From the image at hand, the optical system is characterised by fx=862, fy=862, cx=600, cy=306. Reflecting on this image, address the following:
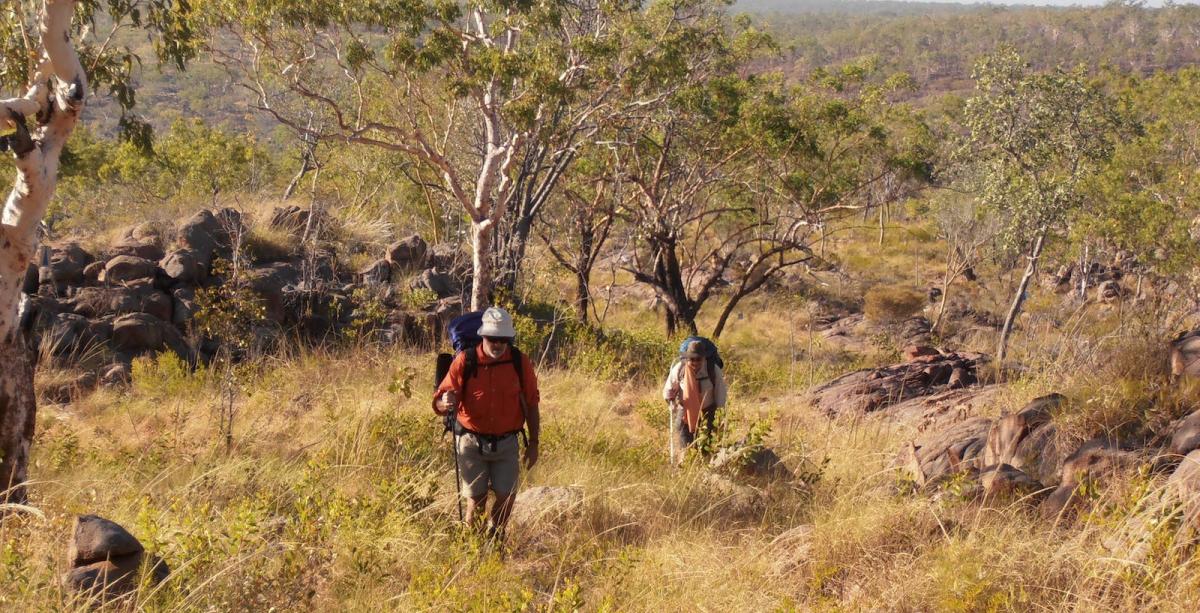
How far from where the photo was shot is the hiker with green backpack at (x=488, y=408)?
15.3ft

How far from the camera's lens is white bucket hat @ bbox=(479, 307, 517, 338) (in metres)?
4.55

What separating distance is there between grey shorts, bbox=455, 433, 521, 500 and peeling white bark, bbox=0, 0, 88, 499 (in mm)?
2240

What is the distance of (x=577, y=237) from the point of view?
57.1 feet

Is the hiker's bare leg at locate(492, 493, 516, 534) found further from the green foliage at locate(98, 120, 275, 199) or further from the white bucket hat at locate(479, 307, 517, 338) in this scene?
the green foliage at locate(98, 120, 275, 199)

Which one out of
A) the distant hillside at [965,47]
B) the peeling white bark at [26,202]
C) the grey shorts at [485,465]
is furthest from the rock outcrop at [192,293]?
the distant hillside at [965,47]

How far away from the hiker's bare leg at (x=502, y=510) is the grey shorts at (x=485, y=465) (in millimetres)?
33

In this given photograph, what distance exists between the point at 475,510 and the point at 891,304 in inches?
933

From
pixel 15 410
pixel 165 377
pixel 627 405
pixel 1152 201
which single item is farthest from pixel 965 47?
pixel 15 410

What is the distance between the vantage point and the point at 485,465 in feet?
15.7

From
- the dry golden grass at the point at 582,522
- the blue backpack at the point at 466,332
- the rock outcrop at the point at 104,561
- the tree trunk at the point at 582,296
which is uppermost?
the blue backpack at the point at 466,332

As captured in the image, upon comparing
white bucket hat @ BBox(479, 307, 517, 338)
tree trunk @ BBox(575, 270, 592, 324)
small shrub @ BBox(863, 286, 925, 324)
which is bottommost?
small shrub @ BBox(863, 286, 925, 324)

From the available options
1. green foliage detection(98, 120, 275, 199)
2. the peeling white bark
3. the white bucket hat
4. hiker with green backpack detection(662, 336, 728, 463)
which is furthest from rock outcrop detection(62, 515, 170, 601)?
green foliage detection(98, 120, 275, 199)

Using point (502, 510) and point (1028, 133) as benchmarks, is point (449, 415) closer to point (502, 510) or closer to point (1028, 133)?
point (502, 510)

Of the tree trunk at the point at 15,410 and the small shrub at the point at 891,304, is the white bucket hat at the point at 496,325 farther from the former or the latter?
the small shrub at the point at 891,304
